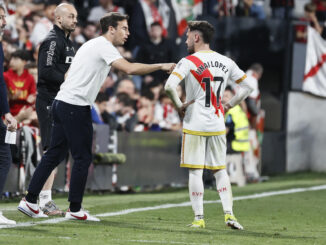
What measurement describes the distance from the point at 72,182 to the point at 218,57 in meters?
1.94

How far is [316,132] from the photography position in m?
21.9

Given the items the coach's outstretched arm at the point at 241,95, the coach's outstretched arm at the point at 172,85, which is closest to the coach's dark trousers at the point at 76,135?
the coach's outstretched arm at the point at 172,85

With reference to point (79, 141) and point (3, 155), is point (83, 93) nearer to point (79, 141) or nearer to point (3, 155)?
point (79, 141)

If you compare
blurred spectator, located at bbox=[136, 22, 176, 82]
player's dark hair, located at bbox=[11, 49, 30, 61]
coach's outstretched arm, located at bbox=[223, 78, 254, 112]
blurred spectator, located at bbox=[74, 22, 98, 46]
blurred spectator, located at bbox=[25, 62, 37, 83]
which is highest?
blurred spectator, located at bbox=[74, 22, 98, 46]

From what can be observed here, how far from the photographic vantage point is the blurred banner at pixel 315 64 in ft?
70.4

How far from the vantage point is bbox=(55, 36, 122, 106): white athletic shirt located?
375 inches

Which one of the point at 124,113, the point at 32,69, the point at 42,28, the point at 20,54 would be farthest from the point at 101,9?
the point at 20,54

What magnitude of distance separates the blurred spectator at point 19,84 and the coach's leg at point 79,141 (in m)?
4.35

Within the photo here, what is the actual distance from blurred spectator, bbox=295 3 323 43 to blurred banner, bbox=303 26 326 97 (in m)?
0.18

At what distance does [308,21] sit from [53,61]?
12.4 m

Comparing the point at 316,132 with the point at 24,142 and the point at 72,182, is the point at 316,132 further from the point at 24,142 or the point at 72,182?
the point at 72,182

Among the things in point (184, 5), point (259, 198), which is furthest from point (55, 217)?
point (184, 5)

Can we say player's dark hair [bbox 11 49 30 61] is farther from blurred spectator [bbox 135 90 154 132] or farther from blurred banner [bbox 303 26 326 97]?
blurred banner [bbox 303 26 326 97]

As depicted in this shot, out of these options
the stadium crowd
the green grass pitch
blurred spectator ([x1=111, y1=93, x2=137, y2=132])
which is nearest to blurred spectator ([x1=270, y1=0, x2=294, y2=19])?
the stadium crowd
